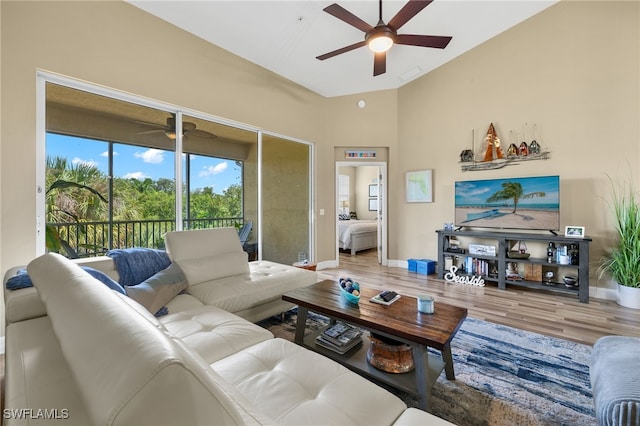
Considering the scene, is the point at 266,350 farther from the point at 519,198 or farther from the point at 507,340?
the point at 519,198

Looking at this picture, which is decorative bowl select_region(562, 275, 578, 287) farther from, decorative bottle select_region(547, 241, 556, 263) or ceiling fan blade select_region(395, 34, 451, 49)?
ceiling fan blade select_region(395, 34, 451, 49)

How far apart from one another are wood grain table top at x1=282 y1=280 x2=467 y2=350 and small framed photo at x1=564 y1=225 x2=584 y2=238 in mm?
2760

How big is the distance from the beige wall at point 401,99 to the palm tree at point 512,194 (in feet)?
0.93

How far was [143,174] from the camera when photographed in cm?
320

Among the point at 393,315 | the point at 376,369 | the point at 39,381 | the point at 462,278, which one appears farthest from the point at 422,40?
the point at 39,381

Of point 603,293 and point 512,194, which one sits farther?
point 512,194

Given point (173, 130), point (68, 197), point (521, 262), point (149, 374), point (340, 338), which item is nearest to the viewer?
point (149, 374)

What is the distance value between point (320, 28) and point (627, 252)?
14.8 feet

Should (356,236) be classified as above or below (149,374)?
below

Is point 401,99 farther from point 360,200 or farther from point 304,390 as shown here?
point 304,390

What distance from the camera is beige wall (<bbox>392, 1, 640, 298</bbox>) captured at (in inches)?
136

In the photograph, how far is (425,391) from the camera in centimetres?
150

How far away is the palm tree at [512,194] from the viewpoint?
3.97 meters

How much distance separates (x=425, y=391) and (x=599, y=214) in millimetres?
3798
